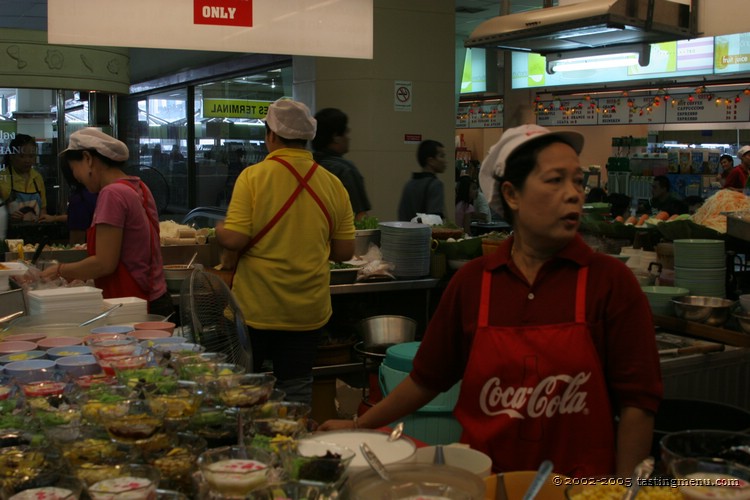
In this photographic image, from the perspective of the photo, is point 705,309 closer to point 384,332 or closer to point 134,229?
point 384,332

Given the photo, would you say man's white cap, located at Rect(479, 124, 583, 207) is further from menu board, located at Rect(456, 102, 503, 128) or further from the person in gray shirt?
menu board, located at Rect(456, 102, 503, 128)

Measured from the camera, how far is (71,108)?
40.5ft

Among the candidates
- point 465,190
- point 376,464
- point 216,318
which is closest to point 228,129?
point 465,190

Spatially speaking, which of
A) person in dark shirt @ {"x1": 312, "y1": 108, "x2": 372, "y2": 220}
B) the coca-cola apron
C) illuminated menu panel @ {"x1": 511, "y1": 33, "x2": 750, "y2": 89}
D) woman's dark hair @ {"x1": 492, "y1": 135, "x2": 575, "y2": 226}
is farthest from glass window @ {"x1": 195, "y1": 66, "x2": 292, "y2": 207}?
the coca-cola apron

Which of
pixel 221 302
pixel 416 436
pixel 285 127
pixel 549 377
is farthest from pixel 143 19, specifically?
pixel 549 377

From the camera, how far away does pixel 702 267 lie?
15.2 feet

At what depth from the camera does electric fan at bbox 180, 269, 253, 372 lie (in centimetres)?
326

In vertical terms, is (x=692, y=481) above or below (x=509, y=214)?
below

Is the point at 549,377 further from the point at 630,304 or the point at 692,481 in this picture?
the point at 692,481

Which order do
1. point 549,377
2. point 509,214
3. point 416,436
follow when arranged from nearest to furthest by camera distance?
1. point 549,377
2. point 509,214
3. point 416,436

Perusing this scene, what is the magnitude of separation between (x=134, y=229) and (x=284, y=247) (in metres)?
0.83

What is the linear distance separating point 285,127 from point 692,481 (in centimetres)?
299

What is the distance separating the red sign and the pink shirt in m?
1.42

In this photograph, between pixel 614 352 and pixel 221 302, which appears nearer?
pixel 614 352
